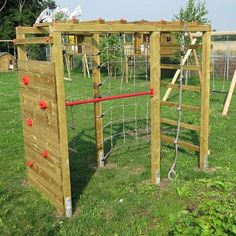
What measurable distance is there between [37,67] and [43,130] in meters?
0.81

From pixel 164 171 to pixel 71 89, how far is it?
35.4 ft

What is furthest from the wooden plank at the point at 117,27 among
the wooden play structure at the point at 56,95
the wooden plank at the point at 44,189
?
the wooden plank at the point at 44,189

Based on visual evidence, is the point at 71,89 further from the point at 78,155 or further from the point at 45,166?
the point at 45,166

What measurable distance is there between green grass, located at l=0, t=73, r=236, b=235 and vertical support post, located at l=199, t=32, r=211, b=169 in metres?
0.27

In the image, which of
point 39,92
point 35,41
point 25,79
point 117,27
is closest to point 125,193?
point 39,92

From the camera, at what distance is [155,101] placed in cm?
518

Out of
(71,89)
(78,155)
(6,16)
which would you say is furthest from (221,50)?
(78,155)

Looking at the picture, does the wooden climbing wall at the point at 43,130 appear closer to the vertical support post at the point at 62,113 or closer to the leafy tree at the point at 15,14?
the vertical support post at the point at 62,113

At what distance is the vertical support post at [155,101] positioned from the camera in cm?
496

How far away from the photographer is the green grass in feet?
11.5

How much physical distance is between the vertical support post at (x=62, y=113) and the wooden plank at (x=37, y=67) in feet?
0.29

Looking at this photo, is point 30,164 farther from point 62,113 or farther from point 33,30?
point 33,30

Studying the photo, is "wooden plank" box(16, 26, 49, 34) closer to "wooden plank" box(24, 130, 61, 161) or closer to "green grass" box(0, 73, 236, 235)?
"wooden plank" box(24, 130, 61, 161)

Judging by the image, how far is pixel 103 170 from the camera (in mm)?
6184
